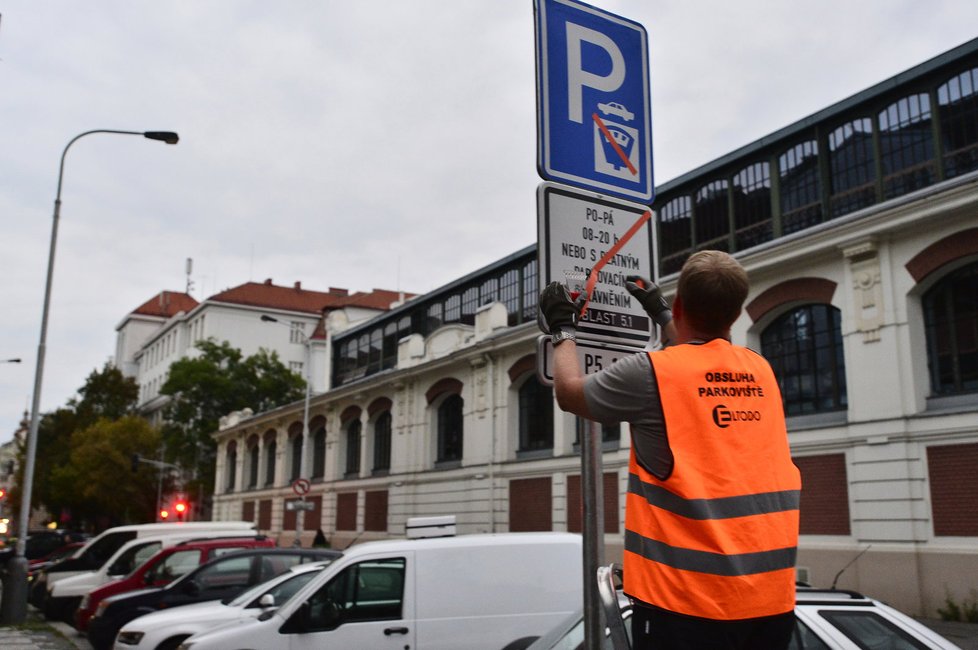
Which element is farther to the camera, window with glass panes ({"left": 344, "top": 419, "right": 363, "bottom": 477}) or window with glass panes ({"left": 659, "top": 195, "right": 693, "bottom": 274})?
window with glass panes ({"left": 344, "top": 419, "right": 363, "bottom": 477})

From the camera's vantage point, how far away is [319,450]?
4562cm

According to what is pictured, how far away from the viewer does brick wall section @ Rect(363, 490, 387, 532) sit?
1456 inches

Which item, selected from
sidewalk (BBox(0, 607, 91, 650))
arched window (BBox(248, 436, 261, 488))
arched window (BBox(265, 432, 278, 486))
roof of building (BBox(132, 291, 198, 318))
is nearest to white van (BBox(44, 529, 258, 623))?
sidewalk (BBox(0, 607, 91, 650))

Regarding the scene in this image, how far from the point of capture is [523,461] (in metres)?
29.6

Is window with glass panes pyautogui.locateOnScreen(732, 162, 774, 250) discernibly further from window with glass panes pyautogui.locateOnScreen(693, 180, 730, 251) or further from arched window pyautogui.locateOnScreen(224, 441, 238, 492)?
arched window pyautogui.locateOnScreen(224, 441, 238, 492)

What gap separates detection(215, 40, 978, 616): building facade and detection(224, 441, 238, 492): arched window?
98.4 feet

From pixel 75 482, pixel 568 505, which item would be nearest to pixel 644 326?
pixel 568 505

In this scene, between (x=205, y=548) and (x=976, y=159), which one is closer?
(x=205, y=548)

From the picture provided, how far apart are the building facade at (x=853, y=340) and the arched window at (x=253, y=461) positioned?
25.9 meters

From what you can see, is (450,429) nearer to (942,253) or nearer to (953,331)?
(953,331)

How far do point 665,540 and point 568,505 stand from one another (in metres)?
25.7

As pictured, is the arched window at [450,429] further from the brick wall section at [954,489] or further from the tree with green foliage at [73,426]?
the tree with green foliage at [73,426]

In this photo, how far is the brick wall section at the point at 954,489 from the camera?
17516mm

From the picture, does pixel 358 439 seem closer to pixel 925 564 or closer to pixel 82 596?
pixel 82 596
